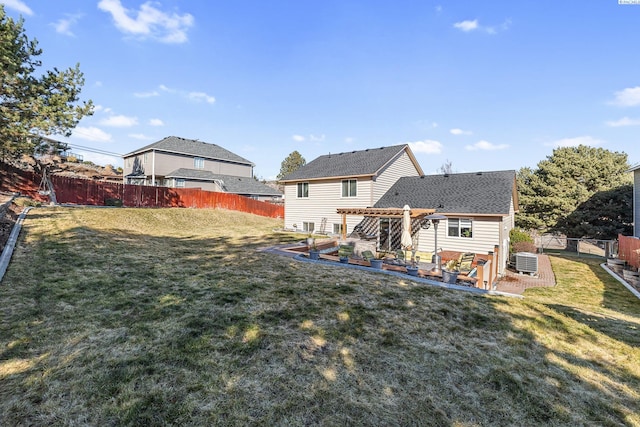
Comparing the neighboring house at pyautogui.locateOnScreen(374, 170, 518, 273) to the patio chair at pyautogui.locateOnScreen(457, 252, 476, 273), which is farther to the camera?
the neighboring house at pyautogui.locateOnScreen(374, 170, 518, 273)

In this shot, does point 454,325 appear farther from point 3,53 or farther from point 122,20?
point 3,53

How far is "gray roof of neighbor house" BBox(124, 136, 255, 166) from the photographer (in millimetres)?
37625

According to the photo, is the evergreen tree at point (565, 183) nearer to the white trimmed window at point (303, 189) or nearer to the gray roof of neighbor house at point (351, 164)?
the gray roof of neighbor house at point (351, 164)

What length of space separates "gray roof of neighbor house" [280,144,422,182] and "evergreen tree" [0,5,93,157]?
15799mm

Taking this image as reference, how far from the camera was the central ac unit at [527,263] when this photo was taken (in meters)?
16.5

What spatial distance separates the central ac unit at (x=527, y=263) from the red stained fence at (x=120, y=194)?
2747cm

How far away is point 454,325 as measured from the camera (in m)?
6.01

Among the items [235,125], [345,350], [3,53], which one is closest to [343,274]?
[345,350]

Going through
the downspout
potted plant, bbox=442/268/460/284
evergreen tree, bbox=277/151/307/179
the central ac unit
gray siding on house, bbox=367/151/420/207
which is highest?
evergreen tree, bbox=277/151/307/179

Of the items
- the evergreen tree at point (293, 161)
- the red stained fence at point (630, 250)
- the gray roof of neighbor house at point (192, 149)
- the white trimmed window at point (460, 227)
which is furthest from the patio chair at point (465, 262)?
the evergreen tree at point (293, 161)

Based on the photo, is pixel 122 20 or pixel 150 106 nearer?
pixel 122 20

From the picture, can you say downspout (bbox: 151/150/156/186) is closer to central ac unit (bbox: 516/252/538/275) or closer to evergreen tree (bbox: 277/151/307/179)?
central ac unit (bbox: 516/252/538/275)

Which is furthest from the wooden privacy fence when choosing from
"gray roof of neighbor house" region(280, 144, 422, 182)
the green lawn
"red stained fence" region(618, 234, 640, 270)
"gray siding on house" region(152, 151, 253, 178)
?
"red stained fence" region(618, 234, 640, 270)

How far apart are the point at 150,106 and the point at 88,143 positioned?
679 inches
